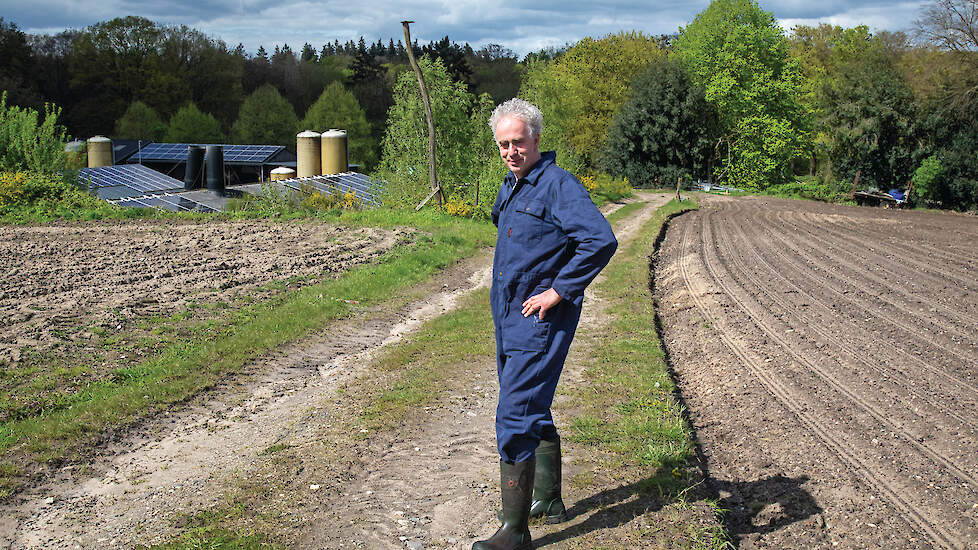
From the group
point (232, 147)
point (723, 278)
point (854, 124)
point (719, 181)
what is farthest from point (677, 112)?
point (723, 278)

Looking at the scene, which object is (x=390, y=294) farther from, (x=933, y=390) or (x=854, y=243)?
(x=854, y=243)

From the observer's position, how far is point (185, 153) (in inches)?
1978

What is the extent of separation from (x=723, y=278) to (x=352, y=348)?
8.01 metres

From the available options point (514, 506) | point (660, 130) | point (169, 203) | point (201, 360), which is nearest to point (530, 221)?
point (514, 506)

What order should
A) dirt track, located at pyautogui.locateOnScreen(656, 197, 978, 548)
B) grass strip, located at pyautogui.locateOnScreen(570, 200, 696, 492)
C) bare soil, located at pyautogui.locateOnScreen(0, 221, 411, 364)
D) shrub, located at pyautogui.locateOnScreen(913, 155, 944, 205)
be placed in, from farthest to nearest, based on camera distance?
shrub, located at pyautogui.locateOnScreen(913, 155, 944, 205) → bare soil, located at pyautogui.locateOnScreen(0, 221, 411, 364) → grass strip, located at pyautogui.locateOnScreen(570, 200, 696, 492) → dirt track, located at pyautogui.locateOnScreen(656, 197, 978, 548)

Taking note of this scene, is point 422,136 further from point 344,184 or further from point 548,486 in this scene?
point 548,486

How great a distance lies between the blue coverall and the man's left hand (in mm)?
33

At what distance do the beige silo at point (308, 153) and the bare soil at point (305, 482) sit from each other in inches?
1662

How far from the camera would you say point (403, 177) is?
23078 mm

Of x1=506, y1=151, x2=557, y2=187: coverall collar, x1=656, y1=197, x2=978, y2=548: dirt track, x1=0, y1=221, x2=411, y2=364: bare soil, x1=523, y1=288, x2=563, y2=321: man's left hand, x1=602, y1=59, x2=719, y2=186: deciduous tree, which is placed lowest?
x1=656, y1=197, x2=978, y2=548: dirt track

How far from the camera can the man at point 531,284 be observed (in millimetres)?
3555

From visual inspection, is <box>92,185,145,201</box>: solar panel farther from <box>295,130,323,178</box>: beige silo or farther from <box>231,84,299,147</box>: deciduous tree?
<box>231,84,299,147</box>: deciduous tree

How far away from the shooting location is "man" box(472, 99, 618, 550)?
3555 mm

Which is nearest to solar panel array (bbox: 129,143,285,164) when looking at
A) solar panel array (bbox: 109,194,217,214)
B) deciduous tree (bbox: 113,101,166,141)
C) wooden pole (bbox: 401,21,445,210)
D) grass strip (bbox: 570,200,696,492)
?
deciduous tree (bbox: 113,101,166,141)
